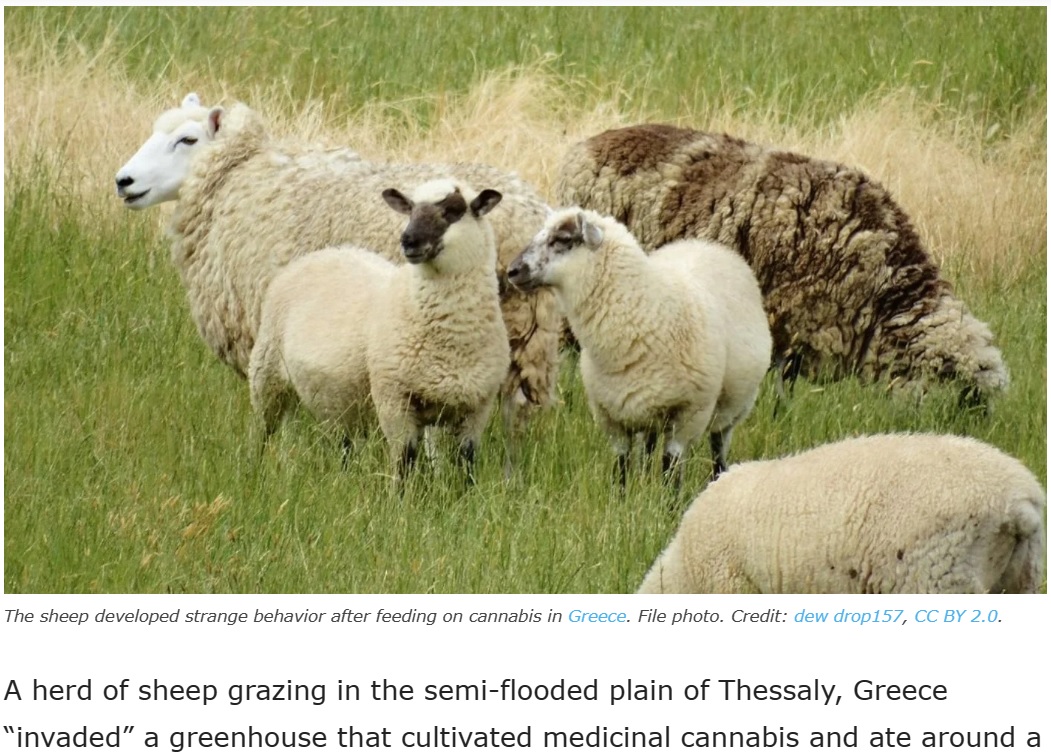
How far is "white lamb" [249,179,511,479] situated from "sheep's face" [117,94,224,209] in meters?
1.67

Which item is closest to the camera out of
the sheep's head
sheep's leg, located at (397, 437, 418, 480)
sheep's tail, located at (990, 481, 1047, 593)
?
sheep's tail, located at (990, 481, 1047, 593)

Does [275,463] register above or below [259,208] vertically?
below

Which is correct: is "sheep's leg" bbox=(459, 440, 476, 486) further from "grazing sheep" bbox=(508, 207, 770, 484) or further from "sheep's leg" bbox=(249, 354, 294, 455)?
"sheep's leg" bbox=(249, 354, 294, 455)

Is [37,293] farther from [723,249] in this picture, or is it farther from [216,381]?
[723,249]

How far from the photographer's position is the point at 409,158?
11836mm

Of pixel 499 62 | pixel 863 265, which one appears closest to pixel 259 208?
pixel 863 265

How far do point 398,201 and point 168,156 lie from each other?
2120mm

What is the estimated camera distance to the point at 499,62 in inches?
551

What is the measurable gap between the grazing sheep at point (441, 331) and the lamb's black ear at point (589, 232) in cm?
37

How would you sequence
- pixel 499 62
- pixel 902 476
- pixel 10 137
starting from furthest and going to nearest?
pixel 499 62 → pixel 10 137 → pixel 902 476

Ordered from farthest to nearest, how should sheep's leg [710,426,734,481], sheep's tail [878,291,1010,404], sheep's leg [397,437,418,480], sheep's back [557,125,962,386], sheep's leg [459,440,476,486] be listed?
sheep's back [557,125,962,386] < sheep's tail [878,291,1010,404] < sheep's leg [710,426,734,481] < sheep's leg [459,440,476,486] < sheep's leg [397,437,418,480]

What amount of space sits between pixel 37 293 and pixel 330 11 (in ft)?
20.0

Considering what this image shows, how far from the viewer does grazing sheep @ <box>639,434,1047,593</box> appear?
503 cm

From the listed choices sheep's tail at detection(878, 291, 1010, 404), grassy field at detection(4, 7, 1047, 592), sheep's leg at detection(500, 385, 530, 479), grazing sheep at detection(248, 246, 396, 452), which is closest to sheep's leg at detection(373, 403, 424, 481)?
grassy field at detection(4, 7, 1047, 592)
